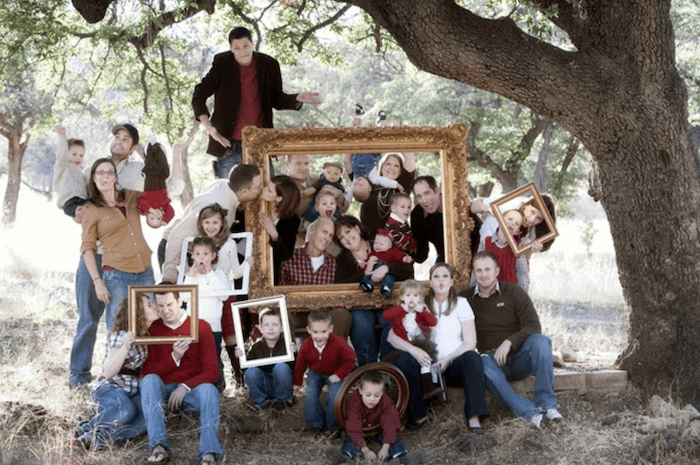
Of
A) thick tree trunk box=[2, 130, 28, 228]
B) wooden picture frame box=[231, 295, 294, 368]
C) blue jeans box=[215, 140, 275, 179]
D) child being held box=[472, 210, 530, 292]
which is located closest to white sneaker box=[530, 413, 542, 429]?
A: child being held box=[472, 210, 530, 292]

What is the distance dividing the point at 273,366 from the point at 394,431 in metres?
1.17

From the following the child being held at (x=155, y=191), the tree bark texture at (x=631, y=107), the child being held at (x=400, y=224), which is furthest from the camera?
the child being held at (x=400, y=224)

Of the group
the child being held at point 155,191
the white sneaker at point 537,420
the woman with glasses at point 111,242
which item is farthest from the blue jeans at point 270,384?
the white sneaker at point 537,420

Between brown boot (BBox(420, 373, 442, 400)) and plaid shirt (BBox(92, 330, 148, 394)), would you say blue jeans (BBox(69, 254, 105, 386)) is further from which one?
brown boot (BBox(420, 373, 442, 400))

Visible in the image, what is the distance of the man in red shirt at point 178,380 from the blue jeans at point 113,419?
0.18 m

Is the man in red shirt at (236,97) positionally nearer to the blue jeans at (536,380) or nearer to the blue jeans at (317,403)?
the blue jeans at (317,403)

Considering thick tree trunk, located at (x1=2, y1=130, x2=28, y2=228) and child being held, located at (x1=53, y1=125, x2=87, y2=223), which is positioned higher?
thick tree trunk, located at (x1=2, y1=130, x2=28, y2=228)

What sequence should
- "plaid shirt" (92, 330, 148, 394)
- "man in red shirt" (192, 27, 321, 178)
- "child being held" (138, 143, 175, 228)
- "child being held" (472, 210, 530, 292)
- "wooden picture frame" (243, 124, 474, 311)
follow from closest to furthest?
"plaid shirt" (92, 330, 148, 394) → "child being held" (138, 143, 175, 228) → "child being held" (472, 210, 530, 292) → "wooden picture frame" (243, 124, 474, 311) → "man in red shirt" (192, 27, 321, 178)

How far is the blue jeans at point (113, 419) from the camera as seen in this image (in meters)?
5.88

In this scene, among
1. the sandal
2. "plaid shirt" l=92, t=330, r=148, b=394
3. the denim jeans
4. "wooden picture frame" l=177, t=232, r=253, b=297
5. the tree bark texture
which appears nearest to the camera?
the sandal

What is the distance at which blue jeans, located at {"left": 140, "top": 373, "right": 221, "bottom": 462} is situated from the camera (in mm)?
5691

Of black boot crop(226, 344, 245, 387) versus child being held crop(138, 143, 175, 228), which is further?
black boot crop(226, 344, 245, 387)

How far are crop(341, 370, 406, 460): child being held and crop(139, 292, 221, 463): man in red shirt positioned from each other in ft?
2.96

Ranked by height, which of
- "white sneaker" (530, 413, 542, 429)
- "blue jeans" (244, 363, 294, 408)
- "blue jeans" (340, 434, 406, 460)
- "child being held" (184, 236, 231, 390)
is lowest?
"blue jeans" (340, 434, 406, 460)
